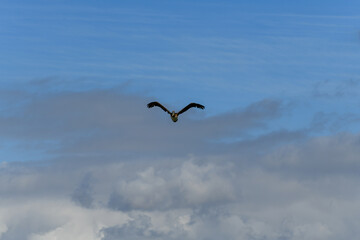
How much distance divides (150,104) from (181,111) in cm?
759

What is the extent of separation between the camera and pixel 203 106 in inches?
7032

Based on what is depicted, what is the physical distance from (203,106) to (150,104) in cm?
1414

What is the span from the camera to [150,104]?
18600 cm

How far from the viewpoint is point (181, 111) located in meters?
184

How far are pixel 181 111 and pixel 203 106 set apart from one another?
7428 millimetres
